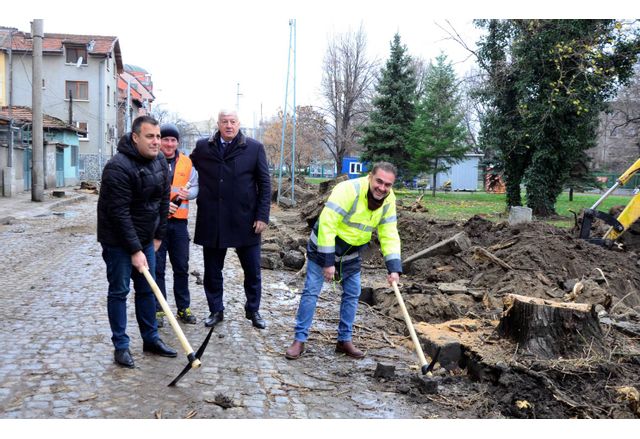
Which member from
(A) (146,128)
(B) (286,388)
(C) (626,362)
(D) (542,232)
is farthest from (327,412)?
(D) (542,232)

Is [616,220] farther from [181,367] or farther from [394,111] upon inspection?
[394,111]

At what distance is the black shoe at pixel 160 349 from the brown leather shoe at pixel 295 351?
100 cm

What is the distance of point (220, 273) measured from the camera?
20.4 feet

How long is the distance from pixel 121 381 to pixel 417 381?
2.29 m

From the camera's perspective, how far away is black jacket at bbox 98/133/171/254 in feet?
15.1

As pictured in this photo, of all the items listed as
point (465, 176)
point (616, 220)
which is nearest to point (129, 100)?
point (465, 176)

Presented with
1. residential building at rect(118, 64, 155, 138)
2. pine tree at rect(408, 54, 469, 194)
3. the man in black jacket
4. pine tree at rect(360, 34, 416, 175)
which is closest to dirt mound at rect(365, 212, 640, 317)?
the man in black jacket

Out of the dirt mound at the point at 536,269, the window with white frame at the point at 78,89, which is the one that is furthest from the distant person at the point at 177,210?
the window with white frame at the point at 78,89

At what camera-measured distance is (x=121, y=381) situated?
4371 millimetres

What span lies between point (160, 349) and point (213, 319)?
118cm

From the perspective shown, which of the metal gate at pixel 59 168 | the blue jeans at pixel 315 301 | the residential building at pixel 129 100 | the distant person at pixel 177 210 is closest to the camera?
the blue jeans at pixel 315 301

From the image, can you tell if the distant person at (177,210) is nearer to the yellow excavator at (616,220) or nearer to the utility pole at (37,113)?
the yellow excavator at (616,220)

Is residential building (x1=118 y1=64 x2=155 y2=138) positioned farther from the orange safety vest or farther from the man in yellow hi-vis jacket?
the man in yellow hi-vis jacket

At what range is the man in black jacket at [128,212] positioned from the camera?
462 cm
